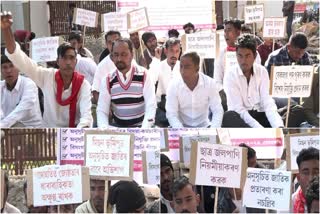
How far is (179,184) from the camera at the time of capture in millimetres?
1782

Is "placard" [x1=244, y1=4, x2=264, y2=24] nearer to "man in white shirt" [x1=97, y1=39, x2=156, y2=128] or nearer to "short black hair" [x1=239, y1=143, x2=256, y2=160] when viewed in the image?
"man in white shirt" [x1=97, y1=39, x2=156, y2=128]

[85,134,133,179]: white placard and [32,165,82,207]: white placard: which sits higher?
[85,134,133,179]: white placard

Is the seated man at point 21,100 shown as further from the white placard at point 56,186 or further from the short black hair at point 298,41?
the short black hair at point 298,41

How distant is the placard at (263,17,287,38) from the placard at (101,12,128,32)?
102 centimetres

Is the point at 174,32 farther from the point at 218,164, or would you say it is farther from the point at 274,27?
the point at 218,164

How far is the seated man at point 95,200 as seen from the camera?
5.76ft

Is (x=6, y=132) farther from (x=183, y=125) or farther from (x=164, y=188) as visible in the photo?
(x=183, y=125)

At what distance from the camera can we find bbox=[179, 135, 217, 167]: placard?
1.78 metres

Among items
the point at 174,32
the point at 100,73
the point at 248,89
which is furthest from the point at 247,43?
the point at 174,32

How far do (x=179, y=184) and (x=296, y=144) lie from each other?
0.38 m

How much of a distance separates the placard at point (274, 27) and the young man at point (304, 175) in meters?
2.50

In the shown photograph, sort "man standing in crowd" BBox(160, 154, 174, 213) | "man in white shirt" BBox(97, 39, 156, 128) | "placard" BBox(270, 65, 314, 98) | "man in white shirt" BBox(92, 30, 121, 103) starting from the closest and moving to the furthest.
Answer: "man standing in crowd" BBox(160, 154, 174, 213) → "placard" BBox(270, 65, 314, 98) → "man in white shirt" BBox(97, 39, 156, 128) → "man in white shirt" BBox(92, 30, 121, 103)

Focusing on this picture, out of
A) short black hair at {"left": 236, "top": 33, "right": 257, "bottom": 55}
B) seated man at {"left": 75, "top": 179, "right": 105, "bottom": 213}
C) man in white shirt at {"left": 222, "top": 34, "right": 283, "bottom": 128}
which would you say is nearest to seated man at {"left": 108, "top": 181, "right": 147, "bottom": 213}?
seated man at {"left": 75, "top": 179, "right": 105, "bottom": 213}

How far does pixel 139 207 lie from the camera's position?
5.93 feet
